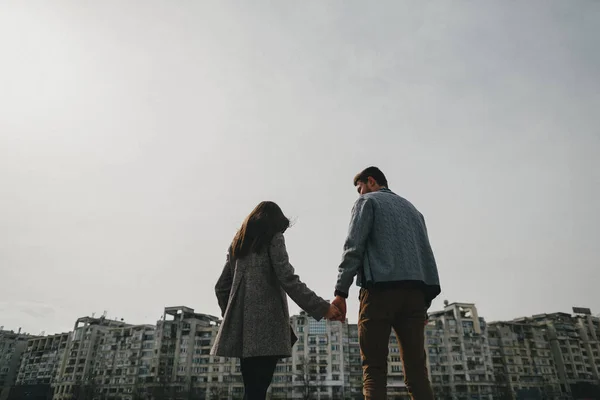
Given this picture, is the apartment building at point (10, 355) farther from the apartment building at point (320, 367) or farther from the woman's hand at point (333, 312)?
the woman's hand at point (333, 312)

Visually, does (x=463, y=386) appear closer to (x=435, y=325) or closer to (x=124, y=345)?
(x=435, y=325)

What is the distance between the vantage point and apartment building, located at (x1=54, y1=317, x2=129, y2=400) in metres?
73.4

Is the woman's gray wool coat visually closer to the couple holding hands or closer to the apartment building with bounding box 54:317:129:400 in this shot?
the couple holding hands

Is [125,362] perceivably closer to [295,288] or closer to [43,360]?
[43,360]

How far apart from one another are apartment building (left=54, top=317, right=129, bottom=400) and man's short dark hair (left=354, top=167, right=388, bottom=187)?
287 ft

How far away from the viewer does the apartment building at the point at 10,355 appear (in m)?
92.0

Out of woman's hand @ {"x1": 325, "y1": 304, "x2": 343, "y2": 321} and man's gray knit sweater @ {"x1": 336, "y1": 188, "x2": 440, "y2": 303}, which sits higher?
man's gray knit sweater @ {"x1": 336, "y1": 188, "x2": 440, "y2": 303}

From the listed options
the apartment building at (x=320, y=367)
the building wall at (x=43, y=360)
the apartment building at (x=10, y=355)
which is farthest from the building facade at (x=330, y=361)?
the apartment building at (x=10, y=355)

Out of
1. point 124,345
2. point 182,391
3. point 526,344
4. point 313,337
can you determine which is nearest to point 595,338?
point 526,344

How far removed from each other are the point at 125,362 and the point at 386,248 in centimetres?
8348

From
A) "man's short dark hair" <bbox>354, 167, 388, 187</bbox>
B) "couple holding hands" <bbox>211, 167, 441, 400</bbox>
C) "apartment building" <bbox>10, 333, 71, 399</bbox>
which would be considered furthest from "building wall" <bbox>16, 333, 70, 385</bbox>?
"man's short dark hair" <bbox>354, 167, 388, 187</bbox>

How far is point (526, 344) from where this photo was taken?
70938 millimetres

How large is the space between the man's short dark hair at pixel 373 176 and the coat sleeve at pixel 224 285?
5.83 ft

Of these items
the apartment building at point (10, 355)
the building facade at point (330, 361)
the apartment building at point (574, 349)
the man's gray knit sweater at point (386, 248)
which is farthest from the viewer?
the apartment building at point (10, 355)
